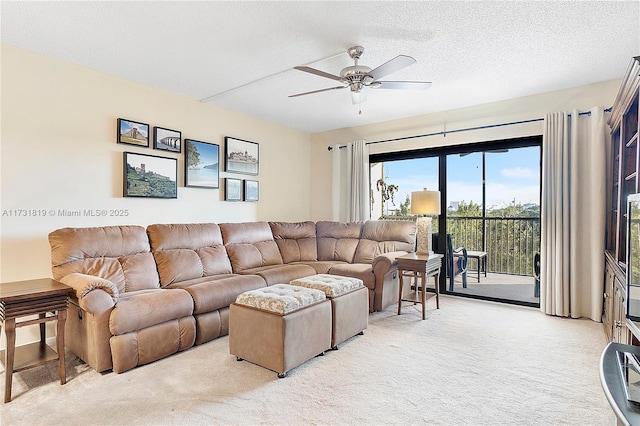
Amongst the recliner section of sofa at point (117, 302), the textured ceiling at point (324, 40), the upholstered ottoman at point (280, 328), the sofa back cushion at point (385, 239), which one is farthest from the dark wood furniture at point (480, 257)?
the recliner section of sofa at point (117, 302)

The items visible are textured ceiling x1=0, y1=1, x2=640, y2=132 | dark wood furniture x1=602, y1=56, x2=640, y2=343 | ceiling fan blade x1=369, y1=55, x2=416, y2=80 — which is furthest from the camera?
ceiling fan blade x1=369, y1=55, x2=416, y2=80

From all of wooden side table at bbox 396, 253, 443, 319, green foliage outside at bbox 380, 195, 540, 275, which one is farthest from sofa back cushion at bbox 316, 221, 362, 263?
green foliage outside at bbox 380, 195, 540, 275

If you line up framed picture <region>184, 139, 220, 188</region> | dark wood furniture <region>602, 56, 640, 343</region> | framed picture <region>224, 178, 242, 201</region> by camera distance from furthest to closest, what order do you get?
framed picture <region>224, 178, 242, 201</region> < framed picture <region>184, 139, 220, 188</region> < dark wood furniture <region>602, 56, 640, 343</region>

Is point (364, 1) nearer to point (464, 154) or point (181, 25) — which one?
point (181, 25)

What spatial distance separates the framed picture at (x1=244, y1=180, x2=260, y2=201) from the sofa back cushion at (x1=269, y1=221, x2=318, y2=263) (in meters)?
0.48

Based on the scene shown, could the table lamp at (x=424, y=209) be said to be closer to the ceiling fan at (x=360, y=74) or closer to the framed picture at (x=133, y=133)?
the ceiling fan at (x=360, y=74)

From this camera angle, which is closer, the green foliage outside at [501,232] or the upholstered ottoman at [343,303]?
the upholstered ottoman at [343,303]

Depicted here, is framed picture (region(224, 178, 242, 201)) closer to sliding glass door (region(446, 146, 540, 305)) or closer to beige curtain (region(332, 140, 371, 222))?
beige curtain (region(332, 140, 371, 222))

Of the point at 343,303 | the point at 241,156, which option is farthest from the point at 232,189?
the point at 343,303

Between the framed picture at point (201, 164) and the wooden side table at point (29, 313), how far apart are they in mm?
1998

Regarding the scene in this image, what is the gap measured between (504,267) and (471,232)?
65 cm

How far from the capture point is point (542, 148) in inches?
159

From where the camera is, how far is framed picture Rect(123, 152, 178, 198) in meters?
3.62

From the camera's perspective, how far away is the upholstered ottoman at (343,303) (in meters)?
2.93
